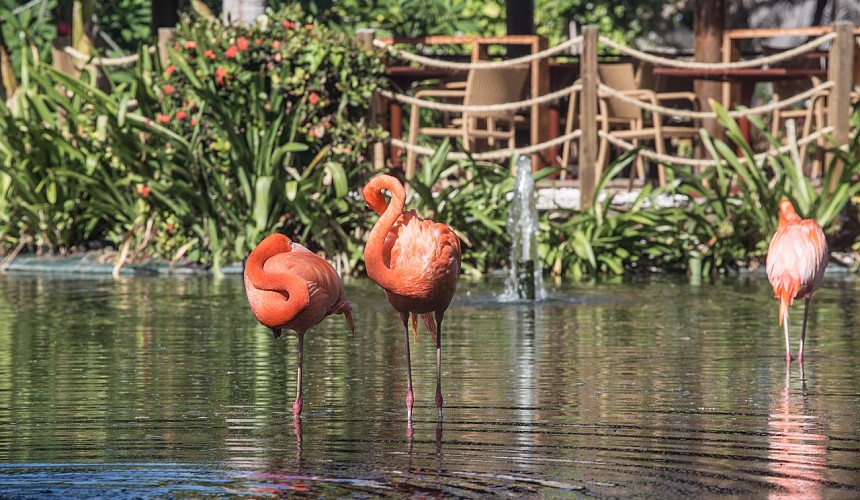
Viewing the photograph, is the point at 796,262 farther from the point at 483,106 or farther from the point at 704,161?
the point at 483,106

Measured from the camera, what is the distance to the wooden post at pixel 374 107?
44.1ft

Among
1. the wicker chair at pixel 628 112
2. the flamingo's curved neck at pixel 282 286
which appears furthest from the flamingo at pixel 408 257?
the wicker chair at pixel 628 112

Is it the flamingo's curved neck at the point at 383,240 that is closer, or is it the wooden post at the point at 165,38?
the flamingo's curved neck at the point at 383,240

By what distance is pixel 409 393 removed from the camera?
618cm

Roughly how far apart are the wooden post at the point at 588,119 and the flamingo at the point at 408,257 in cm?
696

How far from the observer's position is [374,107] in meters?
13.5

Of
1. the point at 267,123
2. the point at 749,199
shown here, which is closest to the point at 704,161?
the point at 749,199

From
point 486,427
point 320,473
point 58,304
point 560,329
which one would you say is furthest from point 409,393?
point 58,304

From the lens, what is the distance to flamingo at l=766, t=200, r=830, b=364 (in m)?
7.76

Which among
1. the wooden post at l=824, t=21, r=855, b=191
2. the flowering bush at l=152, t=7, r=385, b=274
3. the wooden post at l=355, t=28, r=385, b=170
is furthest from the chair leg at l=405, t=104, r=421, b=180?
the wooden post at l=824, t=21, r=855, b=191

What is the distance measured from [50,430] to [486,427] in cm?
156

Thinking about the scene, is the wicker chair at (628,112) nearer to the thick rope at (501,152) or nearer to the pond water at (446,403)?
the thick rope at (501,152)

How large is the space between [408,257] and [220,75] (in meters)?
6.90

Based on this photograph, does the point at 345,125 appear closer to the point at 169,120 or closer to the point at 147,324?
the point at 169,120
